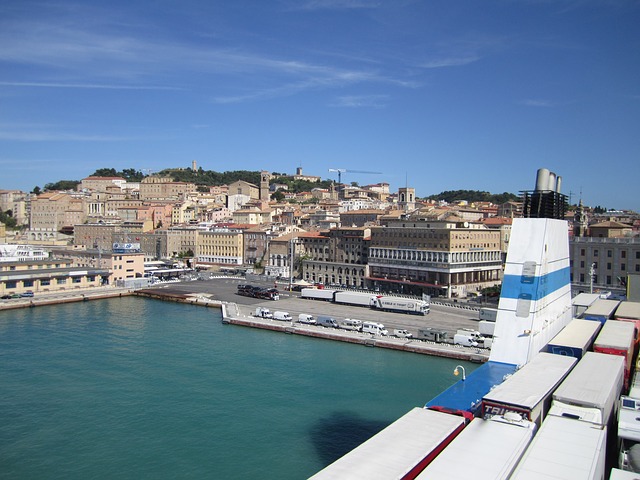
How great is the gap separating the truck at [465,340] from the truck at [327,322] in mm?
4331

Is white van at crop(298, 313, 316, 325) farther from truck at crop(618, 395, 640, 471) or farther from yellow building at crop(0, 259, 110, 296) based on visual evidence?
yellow building at crop(0, 259, 110, 296)

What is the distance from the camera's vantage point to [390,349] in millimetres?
15938

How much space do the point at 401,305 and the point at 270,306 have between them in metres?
5.59

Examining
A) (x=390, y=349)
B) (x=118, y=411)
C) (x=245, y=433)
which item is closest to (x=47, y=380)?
(x=118, y=411)

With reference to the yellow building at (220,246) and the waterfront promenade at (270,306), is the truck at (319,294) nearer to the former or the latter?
the waterfront promenade at (270,306)

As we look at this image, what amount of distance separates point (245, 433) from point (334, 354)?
597 centimetres

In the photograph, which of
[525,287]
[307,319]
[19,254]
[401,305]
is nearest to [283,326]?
[307,319]

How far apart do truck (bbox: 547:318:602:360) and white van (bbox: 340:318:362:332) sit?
7684 millimetres

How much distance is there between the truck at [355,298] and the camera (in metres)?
22.1

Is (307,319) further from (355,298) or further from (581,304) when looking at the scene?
(581,304)

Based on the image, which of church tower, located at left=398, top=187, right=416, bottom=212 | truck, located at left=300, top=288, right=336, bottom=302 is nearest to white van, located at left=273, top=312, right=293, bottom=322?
truck, located at left=300, top=288, right=336, bottom=302

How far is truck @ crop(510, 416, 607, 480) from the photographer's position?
512 cm

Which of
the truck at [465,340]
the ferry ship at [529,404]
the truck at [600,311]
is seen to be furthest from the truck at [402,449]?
the truck at [465,340]

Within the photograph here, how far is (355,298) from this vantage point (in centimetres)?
2250
